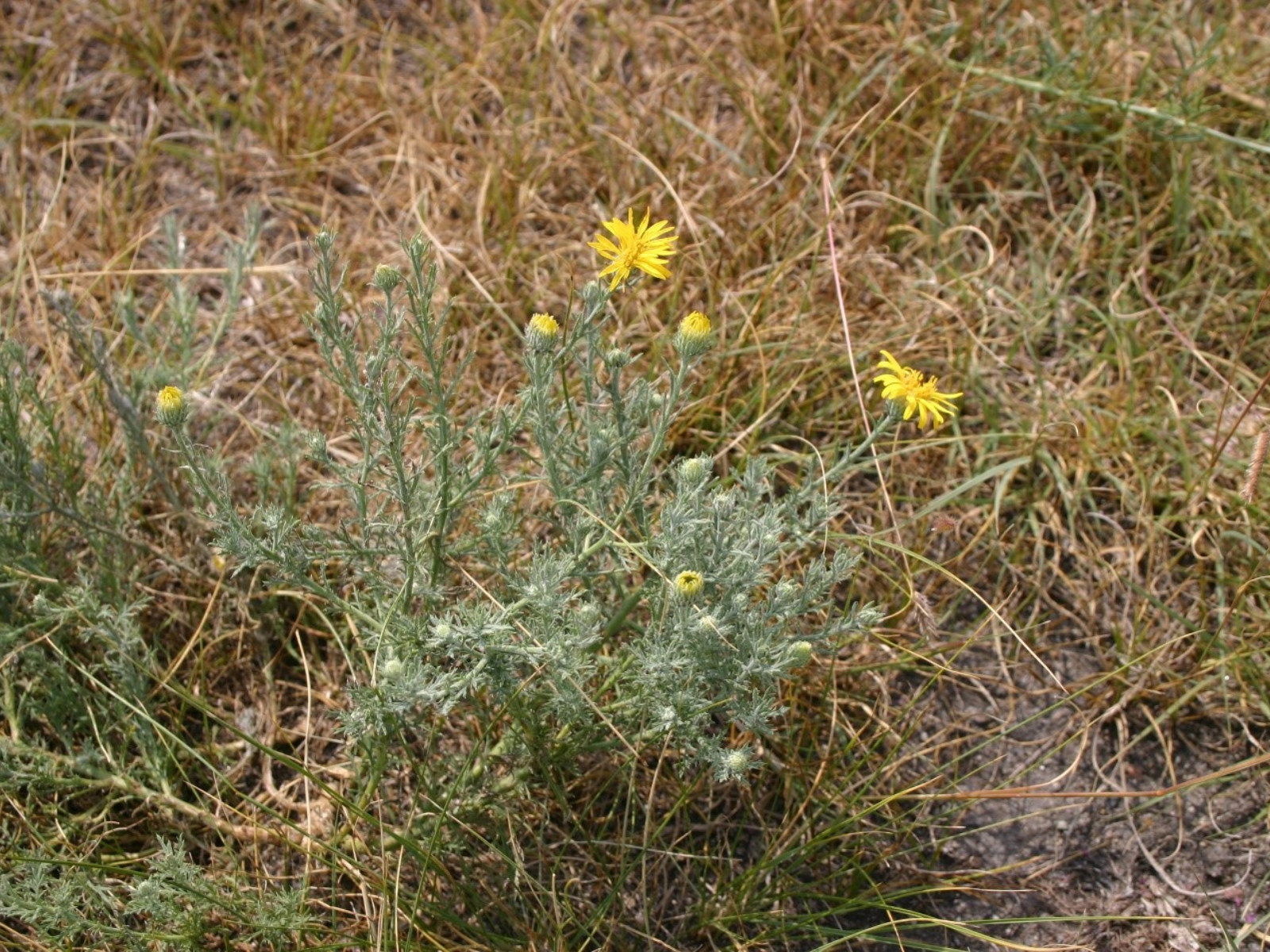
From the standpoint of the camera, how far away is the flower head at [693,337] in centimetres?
182

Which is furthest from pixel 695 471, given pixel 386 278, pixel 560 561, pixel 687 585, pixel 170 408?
pixel 170 408

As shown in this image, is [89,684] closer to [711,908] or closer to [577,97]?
[711,908]

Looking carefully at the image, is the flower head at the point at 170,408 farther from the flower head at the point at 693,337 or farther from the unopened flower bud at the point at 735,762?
the unopened flower bud at the point at 735,762

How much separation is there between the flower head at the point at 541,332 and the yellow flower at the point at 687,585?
1.44ft

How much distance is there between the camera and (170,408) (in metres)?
1.82

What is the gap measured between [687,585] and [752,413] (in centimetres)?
104

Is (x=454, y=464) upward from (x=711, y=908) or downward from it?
upward

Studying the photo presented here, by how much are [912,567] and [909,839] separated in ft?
1.93

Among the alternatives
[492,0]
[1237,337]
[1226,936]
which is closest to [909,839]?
[1226,936]

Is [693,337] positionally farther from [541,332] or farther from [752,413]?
[752,413]

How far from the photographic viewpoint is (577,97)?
3.19 m

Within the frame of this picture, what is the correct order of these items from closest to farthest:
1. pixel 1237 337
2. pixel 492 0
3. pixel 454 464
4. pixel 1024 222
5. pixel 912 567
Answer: pixel 454 464
pixel 912 567
pixel 1237 337
pixel 1024 222
pixel 492 0

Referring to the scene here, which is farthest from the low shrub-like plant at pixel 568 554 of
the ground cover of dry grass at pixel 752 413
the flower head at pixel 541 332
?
the ground cover of dry grass at pixel 752 413

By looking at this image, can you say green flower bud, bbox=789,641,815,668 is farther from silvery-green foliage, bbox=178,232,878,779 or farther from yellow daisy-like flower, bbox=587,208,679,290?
yellow daisy-like flower, bbox=587,208,679,290
